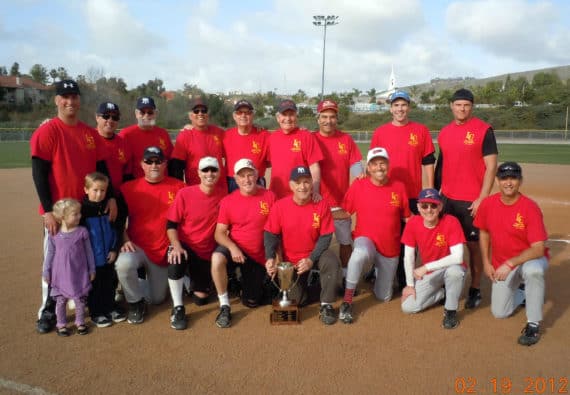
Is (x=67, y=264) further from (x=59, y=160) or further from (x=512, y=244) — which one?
(x=512, y=244)

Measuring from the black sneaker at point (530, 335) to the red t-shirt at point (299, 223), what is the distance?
1.88 metres

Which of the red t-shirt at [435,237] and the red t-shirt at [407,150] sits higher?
the red t-shirt at [407,150]

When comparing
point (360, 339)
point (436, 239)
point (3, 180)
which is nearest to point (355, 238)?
point (436, 239)

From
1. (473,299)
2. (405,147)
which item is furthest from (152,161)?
(473,299)

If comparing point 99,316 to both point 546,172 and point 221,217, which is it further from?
point 546,172

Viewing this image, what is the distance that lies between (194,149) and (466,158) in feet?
9.79

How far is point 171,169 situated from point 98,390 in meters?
2.69

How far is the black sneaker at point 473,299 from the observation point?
15.4 feet

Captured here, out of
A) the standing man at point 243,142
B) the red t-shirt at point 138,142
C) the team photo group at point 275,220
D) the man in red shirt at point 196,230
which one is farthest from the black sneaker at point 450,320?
the red t-shirt at point 138,142

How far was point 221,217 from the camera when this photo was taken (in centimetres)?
459

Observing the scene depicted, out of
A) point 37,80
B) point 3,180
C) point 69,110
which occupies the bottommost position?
point 3,180

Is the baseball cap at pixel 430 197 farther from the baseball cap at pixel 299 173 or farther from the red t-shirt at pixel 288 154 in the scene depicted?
the red t-shirt at pixel 288 154

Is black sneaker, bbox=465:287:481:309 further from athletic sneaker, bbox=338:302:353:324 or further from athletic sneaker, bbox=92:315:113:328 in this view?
athletic sneaker, bbox=92:315:113:328

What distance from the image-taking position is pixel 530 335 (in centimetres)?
387
